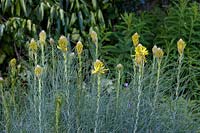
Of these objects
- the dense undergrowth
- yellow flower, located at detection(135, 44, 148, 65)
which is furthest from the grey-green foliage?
yellow flower, located at detection(135, 44, 148, 65)

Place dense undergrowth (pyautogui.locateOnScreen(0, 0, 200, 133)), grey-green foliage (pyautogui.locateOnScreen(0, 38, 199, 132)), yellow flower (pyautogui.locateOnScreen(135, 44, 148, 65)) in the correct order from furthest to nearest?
grey-green foliage (pyautogui.locateOnScreen(0, 38, 199, 132)) → dense undergrowth (pyautogui.locateOnScreen(0, 0, 200, 133)) → yellow flower (pyautogui.locateOnScreen(135, 44, 148, 65))

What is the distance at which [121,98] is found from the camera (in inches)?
125

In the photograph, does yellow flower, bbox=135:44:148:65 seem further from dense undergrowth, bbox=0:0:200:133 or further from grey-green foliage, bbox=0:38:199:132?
grey-green foliage, bbox=0:38:199:132

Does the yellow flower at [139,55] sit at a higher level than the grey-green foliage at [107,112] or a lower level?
higher

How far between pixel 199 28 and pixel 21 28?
1688 millimetres

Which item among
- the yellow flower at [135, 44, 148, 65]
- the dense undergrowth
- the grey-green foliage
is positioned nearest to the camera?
the yellow flower at [135, 44, 148, 65]

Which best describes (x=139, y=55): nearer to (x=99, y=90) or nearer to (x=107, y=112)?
(x=99, y=90)

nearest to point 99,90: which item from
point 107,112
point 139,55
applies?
point 139,55

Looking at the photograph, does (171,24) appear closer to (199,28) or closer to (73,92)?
(199,28)

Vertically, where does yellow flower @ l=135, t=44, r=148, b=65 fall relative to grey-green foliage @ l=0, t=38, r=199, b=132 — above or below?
above

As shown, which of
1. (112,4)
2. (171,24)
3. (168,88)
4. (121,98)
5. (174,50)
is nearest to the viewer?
Answer: (121,98)

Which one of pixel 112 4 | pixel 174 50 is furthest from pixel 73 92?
pixel 112 4

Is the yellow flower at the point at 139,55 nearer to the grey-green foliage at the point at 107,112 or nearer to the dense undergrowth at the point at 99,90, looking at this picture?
the dense undergrowth at the point at 99,90

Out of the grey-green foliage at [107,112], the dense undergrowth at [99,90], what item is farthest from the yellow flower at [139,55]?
the grey-green foliage at [107,112]
